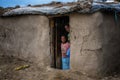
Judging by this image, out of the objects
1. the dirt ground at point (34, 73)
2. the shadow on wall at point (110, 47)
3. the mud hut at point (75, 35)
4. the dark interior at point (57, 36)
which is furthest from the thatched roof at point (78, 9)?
the dirt ground at point (34, 73)

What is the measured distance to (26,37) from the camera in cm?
1055

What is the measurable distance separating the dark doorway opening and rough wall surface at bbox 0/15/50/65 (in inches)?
7.3

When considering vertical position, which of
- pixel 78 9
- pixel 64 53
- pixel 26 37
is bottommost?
pixel 64 53

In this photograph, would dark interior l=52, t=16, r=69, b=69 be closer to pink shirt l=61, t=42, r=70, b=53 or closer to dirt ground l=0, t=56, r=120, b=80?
pink shirt l=61, t=42, r=70, b=53

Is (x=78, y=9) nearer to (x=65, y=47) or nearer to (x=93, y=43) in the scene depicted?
(x=93, y=43)

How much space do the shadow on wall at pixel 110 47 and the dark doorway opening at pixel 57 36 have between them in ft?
5.69

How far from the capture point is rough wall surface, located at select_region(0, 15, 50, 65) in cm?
983

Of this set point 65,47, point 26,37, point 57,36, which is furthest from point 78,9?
point 26,37

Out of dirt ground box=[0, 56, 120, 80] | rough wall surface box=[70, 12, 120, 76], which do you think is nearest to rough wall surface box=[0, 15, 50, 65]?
dirt ground box=[0, 56, 120, 80]

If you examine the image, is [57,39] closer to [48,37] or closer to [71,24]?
[48,37]

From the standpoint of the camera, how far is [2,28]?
11.7 metres

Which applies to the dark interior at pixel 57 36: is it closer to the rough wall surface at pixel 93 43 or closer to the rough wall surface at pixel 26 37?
the rough wall surface at pixel 26 37

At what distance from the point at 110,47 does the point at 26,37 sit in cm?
314

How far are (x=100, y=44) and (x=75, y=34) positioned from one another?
33.6 inches
